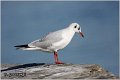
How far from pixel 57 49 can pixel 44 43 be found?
0.70 metres

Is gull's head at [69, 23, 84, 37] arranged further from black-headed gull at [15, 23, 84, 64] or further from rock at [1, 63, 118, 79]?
rock at [1, 63, 118, 79]

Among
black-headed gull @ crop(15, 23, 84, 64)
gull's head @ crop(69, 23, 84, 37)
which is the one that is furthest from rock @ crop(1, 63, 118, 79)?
gull's head @ crop(69, 23, 84, 37)

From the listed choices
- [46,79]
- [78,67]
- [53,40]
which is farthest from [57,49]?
[46,79]

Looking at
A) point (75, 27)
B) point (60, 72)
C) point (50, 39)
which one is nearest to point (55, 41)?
point (50, 39)

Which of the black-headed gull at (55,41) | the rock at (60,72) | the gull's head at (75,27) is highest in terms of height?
the gull's head at (75,27)

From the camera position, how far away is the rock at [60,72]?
1921 cm

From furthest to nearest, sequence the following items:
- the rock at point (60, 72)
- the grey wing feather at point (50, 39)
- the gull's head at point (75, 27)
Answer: the gull's head at point (75, 27) → the grey wing feather at point (50, 39) → the rock at point (60, 72)

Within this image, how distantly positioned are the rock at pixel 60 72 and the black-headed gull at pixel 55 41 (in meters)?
1.01

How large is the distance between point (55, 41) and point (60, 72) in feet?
7.90

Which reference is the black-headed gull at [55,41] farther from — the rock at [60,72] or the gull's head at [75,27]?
the rock at [60,72]

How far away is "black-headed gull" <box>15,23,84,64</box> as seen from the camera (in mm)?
21688

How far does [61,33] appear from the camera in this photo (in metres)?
21.8

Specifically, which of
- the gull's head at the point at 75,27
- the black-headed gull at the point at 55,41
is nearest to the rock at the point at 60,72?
the black-headed gull at the point at 55,41

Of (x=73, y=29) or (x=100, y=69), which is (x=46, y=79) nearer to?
(x=100, y=69)
